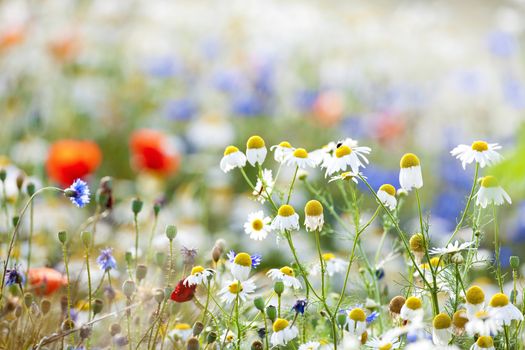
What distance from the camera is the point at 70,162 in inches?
124

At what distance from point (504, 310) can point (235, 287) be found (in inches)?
16.5

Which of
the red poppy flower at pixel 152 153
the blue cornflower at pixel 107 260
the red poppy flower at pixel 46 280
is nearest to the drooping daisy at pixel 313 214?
the blue cornflower at pixel 107 260

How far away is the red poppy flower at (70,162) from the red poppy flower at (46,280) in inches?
53.9

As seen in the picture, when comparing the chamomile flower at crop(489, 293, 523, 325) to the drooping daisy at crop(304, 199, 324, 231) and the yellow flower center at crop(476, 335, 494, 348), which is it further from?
the drooping daisy at crop(304, 199, 324, 231)

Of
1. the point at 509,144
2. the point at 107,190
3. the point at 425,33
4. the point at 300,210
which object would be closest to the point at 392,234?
the point at 300,210

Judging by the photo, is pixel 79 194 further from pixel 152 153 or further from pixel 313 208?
pixel 152 153

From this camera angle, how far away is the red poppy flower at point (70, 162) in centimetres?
315

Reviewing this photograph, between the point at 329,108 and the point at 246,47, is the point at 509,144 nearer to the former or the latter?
the point at 329,108

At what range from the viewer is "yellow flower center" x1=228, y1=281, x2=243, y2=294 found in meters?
1.42

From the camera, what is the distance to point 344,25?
17.5 ft

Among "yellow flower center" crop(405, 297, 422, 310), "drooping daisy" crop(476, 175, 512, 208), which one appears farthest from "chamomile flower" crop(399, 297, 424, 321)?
"drooping daisy" crop(476, 175, 512, 208)

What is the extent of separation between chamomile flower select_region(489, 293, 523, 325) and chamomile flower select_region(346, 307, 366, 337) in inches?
8.6

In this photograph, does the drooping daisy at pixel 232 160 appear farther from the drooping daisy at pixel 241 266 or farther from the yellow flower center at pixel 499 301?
the yellow flower center at pixel 499 301

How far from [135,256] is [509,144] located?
10.0ft
